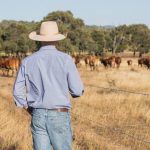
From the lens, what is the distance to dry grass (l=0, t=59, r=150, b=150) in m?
8.95

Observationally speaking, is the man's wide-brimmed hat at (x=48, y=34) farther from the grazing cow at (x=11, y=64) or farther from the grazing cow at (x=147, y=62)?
the grazing cow at (x=147, y=62)

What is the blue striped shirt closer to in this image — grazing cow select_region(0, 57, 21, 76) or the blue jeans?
the blue jeans

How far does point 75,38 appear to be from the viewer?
245 ft

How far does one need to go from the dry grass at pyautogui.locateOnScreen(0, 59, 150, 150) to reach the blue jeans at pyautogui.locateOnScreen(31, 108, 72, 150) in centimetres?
252

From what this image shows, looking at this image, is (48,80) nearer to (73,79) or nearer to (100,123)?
(73,79)

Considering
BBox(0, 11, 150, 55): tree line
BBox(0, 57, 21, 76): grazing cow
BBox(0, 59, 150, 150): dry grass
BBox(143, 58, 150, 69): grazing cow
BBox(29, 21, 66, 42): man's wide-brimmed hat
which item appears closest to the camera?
BBox(29, 21, 66, 42): man's wide-brimmed hat

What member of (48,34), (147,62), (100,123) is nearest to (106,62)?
(147,62)

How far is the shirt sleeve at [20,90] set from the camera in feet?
18.1

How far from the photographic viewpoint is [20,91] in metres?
5.55

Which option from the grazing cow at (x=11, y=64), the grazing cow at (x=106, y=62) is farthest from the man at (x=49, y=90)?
the grazing cow at (x=106, y=62)

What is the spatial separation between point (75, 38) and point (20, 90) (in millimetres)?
69390

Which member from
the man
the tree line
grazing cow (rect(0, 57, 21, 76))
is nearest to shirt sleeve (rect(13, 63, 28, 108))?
the man

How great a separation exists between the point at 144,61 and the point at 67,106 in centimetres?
4588

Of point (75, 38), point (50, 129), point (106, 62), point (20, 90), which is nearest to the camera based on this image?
point (50, 129)
